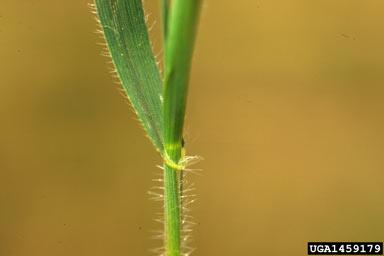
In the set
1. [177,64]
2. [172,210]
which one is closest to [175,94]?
[177,64]

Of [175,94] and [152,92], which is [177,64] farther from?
[152,92]

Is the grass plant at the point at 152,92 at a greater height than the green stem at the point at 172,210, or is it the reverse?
the grass plant at the point at 152,92

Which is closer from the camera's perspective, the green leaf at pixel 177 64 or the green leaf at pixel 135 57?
the green leaf at pixel 177 64

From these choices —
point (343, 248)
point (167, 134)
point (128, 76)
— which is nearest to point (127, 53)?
point (128, 76)

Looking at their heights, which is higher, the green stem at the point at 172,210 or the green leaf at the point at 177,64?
the green leaf at the point at 177,64

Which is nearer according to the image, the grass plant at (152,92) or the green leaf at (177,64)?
the green leaf at (177,64)
